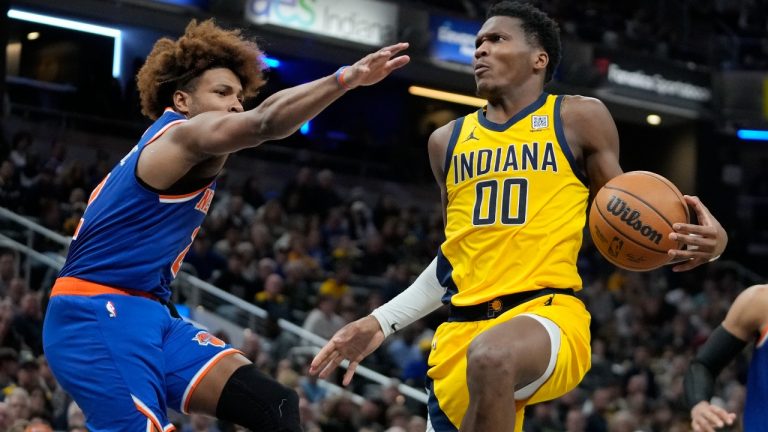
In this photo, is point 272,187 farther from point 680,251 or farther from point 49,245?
point 680,251

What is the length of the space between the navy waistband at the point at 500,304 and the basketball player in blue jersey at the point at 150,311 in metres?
0.89

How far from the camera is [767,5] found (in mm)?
24859

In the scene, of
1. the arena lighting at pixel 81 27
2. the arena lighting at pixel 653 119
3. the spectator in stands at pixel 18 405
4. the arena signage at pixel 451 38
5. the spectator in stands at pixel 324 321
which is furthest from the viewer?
the arena lighting at pixel 653 119

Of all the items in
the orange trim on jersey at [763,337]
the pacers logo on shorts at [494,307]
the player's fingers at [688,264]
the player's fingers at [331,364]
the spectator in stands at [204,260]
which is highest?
the player's fingers at [688,264]

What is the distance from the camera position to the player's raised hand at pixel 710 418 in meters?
4.75

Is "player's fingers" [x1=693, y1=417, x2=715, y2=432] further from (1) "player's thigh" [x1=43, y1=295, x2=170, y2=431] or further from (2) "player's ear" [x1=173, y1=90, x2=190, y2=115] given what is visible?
(2) "player's ear" [x1=173, y1=90, x2=190, y2=115]

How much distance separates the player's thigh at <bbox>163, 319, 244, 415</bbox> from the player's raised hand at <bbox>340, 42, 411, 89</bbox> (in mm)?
1292

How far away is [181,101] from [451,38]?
49.8 ft

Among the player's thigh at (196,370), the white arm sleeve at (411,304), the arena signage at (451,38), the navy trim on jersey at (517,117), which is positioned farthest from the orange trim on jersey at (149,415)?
the arena signage at (451,38)

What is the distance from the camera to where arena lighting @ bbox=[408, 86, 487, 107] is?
24.2 m

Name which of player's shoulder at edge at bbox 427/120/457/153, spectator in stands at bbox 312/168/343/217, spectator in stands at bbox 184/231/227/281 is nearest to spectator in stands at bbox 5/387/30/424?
spectator in stands at bbox 184/231/227/281

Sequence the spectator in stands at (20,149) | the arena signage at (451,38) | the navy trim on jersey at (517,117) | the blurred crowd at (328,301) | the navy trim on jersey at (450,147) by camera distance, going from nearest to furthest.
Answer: the navy trim on jersey at (517,117) < the navy trim on jersey at (450,147) < the blurred crowd at (328,301) < the spectator in stands at (20,149) < the arena signage at (451,38)

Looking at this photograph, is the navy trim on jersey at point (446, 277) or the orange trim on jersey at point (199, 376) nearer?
the orange trim on jersey at point (199, 376)

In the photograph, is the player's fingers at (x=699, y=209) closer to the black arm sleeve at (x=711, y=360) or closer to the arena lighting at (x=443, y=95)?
the black arm sleeve at (x=711, y=360)
